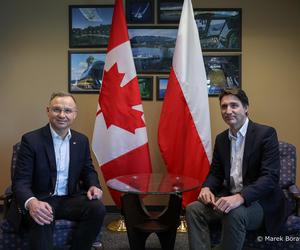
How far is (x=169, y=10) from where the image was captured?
3645 millimetres

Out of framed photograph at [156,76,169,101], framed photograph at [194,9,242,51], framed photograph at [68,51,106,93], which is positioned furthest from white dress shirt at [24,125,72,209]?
framed photograph at [194,9,242,51]

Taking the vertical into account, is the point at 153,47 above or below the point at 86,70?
above

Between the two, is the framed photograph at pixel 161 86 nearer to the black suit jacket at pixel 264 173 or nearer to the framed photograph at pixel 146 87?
the framed photograph at pixel 146 87

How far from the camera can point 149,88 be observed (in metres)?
3.69

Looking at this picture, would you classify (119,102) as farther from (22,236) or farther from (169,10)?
(22,236)

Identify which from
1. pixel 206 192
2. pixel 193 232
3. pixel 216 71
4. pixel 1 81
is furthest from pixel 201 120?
pixel 1 81

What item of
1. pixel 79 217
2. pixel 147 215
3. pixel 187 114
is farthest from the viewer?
pixel 187 114

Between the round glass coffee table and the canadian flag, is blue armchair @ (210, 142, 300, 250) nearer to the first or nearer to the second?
the round glass coffee table

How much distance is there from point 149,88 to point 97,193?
1540 millimetres

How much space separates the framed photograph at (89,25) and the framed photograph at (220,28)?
0.91 meters

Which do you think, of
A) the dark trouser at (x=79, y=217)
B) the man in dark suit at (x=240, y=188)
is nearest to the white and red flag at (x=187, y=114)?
the man in dark suit at (x=240, y=188)

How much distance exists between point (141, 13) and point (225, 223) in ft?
7.51

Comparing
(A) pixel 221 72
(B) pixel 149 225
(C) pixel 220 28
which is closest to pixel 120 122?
(B) pixel 149 225

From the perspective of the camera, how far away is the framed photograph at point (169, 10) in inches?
143
